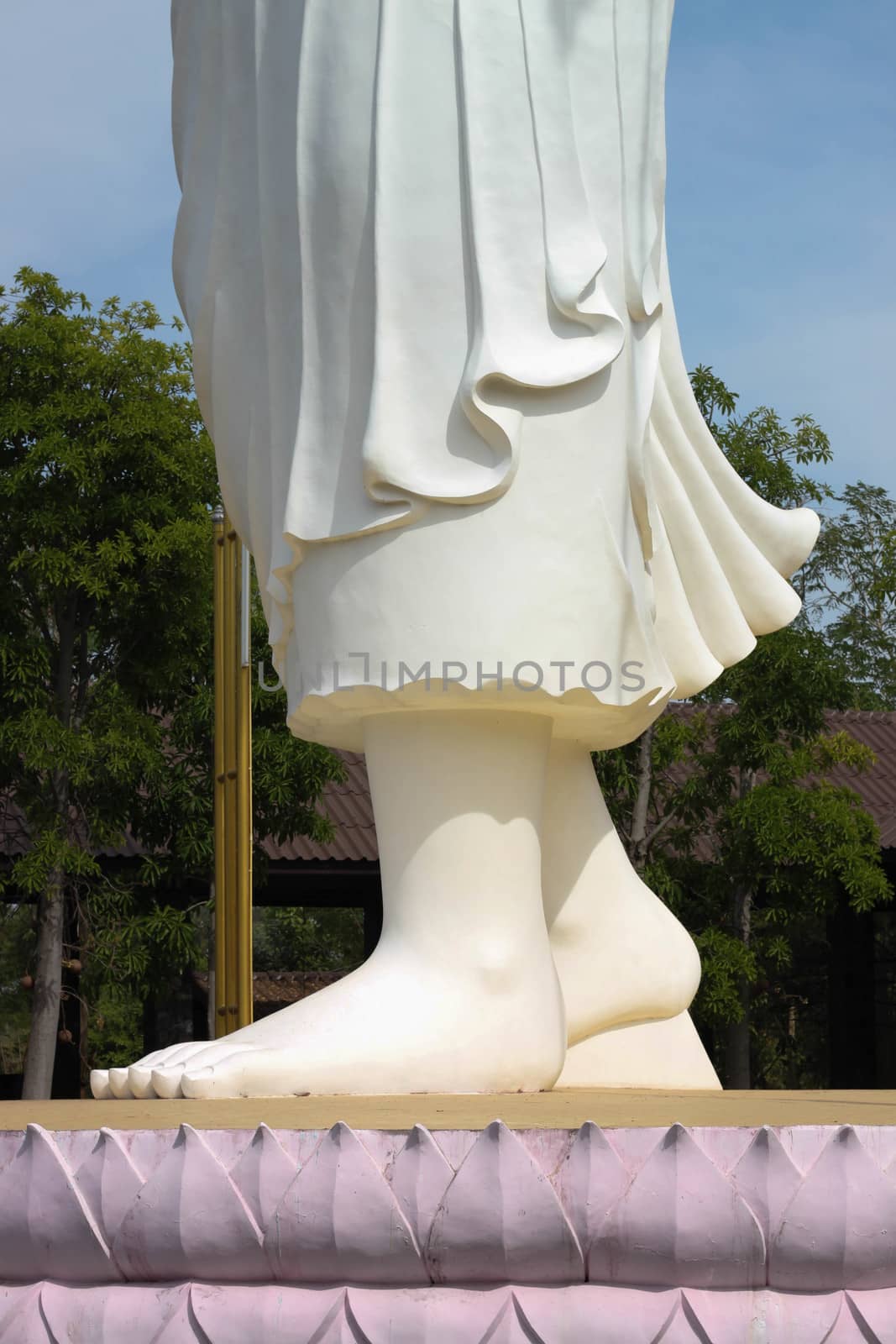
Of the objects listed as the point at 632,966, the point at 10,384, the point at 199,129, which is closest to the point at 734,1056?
the point at 10,384

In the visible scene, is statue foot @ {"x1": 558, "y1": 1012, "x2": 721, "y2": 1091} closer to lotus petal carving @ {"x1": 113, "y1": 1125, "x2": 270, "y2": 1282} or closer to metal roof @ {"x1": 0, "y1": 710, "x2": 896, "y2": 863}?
lotus petal carving @ {"x1": 113, "y1": 1125, "x2": 270, "y2": 1282}

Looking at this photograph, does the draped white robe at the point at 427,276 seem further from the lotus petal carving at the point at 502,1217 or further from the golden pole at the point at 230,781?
the golden pole at the point at 230,781

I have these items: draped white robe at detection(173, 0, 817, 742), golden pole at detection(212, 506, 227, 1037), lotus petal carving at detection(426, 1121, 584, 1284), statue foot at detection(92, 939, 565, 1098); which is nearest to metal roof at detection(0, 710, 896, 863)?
golden pole at detection(212, 506, 227, 1037)

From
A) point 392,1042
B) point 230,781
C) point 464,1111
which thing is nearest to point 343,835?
point 230,781

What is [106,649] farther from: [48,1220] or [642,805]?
[48,1220]

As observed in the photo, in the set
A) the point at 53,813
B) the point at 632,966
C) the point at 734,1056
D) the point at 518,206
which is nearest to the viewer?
the point at 518,206

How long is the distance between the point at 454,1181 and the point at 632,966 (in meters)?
1.49

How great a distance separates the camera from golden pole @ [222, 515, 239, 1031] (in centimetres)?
498

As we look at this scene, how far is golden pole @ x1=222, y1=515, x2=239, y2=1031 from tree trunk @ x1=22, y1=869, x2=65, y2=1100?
3.97 metres

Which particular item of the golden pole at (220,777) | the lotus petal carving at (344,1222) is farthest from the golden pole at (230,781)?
the lotus petal carving at (344,1222)

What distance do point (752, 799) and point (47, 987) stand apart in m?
4.05

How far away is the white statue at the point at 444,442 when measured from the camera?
2.49 m

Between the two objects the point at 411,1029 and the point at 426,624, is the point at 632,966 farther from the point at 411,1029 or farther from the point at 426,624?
the point at 426,624

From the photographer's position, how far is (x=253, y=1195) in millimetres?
1546
